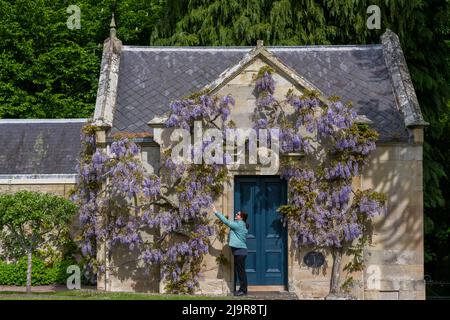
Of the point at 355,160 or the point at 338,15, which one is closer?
the point at 355,160

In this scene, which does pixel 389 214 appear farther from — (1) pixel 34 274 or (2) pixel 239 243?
(1) pixel 34 274

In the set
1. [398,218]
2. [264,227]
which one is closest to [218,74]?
[264,227]

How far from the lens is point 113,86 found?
20.5 m

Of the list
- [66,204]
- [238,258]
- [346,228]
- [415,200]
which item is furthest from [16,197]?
[415,200]

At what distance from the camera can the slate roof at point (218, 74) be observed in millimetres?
19922

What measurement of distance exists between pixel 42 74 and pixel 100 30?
3544 mm

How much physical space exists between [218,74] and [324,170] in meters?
4.57

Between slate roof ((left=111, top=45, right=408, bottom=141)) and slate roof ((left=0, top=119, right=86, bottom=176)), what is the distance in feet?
15.5

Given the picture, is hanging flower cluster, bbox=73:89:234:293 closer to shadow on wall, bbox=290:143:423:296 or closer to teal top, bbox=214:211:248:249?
teal top, bbox=214:211:248:249

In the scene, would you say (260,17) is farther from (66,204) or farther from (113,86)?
(66,204)

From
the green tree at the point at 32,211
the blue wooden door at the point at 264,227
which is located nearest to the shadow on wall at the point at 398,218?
the blue wooden door at the point at 264,227

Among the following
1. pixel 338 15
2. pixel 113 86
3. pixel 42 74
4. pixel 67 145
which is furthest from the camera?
pixel 42 74

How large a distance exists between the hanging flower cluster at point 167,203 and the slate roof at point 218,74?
125 centimetres

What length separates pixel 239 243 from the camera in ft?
57.0
